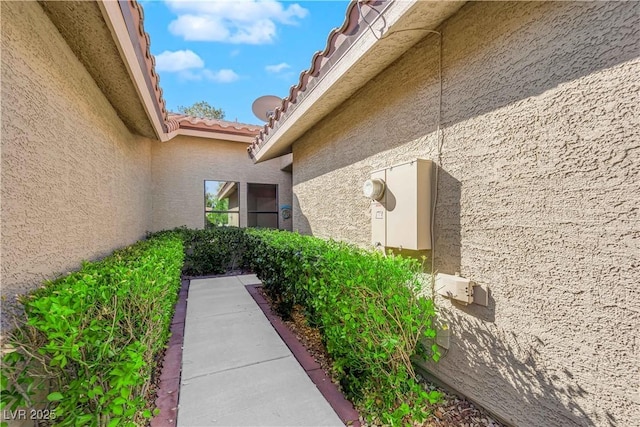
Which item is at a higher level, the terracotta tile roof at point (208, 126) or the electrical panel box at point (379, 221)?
the terracotta tile roof at point (208, 126)

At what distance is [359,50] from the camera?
11.9ft

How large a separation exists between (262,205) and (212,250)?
3088mm

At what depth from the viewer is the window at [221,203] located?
10.8 metres

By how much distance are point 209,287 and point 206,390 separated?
4.92 m

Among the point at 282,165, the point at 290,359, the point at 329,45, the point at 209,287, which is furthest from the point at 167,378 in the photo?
the point at 282,165

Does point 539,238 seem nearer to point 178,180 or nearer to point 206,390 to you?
point 206,390

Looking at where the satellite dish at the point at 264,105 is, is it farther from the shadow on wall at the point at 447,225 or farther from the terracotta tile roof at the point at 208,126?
the shadow on wall at the point at 447,225

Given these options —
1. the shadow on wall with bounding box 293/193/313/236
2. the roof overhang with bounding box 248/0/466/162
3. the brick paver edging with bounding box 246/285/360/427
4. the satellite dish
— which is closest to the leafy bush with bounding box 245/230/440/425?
the brick paver edging with bounding box 246/285/360/427

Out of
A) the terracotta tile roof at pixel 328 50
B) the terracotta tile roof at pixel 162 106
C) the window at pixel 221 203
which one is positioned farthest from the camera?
the window at pixel 221 203

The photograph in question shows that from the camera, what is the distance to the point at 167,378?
141 inches

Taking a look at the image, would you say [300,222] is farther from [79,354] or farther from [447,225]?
[79,354]

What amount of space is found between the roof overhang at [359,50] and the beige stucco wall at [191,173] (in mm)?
5425

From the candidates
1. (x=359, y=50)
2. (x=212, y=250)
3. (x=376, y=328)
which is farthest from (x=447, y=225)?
(x=212, y=250)

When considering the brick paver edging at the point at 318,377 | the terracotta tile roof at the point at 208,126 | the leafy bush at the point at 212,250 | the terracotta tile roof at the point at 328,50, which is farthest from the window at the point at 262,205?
the brick paver edging at the point at 318,377
